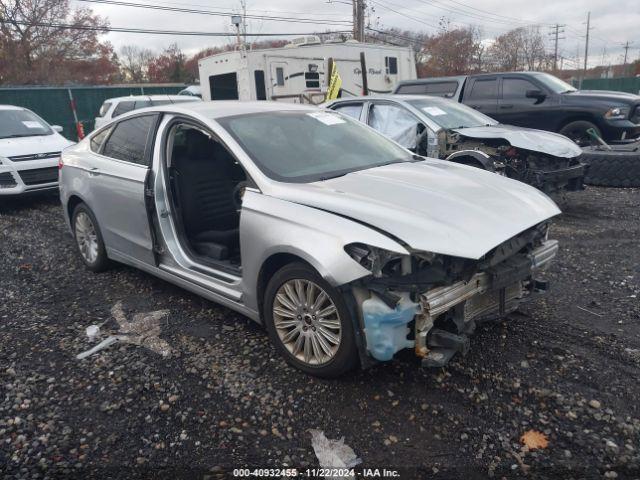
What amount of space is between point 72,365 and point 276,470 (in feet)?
5.87

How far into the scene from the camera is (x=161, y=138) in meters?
4.10

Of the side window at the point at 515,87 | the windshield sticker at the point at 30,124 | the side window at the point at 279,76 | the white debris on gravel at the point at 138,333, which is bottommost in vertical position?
the white debris on gravel at the point at 138,333

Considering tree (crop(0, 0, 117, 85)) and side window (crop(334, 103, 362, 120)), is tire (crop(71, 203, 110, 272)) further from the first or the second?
tree (crop(0, 0, 117, 85))

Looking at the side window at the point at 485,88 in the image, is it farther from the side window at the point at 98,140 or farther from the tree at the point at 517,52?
the tree at the point at 517,52

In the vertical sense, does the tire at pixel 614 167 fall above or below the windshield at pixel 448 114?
below

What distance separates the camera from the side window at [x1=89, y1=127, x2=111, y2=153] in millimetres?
4922

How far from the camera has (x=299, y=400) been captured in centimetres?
300

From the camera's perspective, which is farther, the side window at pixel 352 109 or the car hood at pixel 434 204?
the side window at pixel 352 109

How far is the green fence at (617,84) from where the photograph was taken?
3222 cm

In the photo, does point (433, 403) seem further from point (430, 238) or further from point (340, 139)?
point (340, 139)

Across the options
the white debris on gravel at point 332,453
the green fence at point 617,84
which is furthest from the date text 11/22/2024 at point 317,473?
the green fence at point 617,84

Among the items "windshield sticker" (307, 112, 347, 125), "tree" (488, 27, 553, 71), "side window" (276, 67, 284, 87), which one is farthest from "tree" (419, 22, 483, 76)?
"windshield sticker" (307, 112, 347, 125)

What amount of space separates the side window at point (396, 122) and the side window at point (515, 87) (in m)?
3.88

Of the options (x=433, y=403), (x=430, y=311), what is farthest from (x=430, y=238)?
(x=433, y=403)
